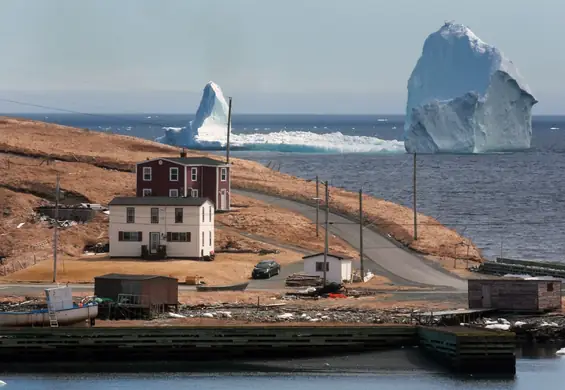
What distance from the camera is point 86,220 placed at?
74.4 metres

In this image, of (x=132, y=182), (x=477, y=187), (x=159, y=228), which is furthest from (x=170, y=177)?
Result: (x=477, y=187)

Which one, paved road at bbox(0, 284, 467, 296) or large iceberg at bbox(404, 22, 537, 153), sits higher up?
large iceberg at bbox(404, 22, 537, 153)

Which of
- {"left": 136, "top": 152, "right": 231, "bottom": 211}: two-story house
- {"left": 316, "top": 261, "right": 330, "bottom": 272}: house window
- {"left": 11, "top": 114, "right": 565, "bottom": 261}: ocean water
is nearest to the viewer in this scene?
{"left": 316, "top": 261, "right": 330, "bottom": 272}: house window

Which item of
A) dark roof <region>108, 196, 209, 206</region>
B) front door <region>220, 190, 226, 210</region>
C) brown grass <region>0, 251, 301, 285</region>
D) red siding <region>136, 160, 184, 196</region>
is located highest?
red siding <region>136, 160, 184, 196</region>

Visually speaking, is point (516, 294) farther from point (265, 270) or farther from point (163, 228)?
point (163, 228)

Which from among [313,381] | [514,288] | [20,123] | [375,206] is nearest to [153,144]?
[20,123]

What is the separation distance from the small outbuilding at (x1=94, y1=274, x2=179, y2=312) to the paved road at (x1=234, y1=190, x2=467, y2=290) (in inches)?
530

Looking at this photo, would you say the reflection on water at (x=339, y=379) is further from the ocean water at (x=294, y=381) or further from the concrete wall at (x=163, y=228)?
the concrete wall at (x=163, y=228)

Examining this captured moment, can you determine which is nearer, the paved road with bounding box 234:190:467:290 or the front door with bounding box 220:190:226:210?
the paved road with bounding box 234:190:467:290

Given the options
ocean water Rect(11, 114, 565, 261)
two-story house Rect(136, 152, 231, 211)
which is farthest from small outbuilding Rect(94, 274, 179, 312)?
ocean water Rect(11, 114, 565, 261)

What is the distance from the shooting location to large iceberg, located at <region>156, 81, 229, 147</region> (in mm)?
178125

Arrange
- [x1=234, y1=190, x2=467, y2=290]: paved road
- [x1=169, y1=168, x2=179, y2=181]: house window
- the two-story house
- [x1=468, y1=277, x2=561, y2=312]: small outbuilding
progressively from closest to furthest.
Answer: [x1=468, y1=277, x2=561, y2=312]: small outbuilding → [x1=234, y1=190, x2=467, y2=290]: paved road → the two-story house → [x1=169, y1=168, x2=179, y2=181]: house window

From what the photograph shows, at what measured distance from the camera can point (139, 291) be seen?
52.4 m

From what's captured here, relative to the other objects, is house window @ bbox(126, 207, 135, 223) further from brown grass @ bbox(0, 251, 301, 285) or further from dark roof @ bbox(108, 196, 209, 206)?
brown grass @ bbox(0, 251, 301, 285)
